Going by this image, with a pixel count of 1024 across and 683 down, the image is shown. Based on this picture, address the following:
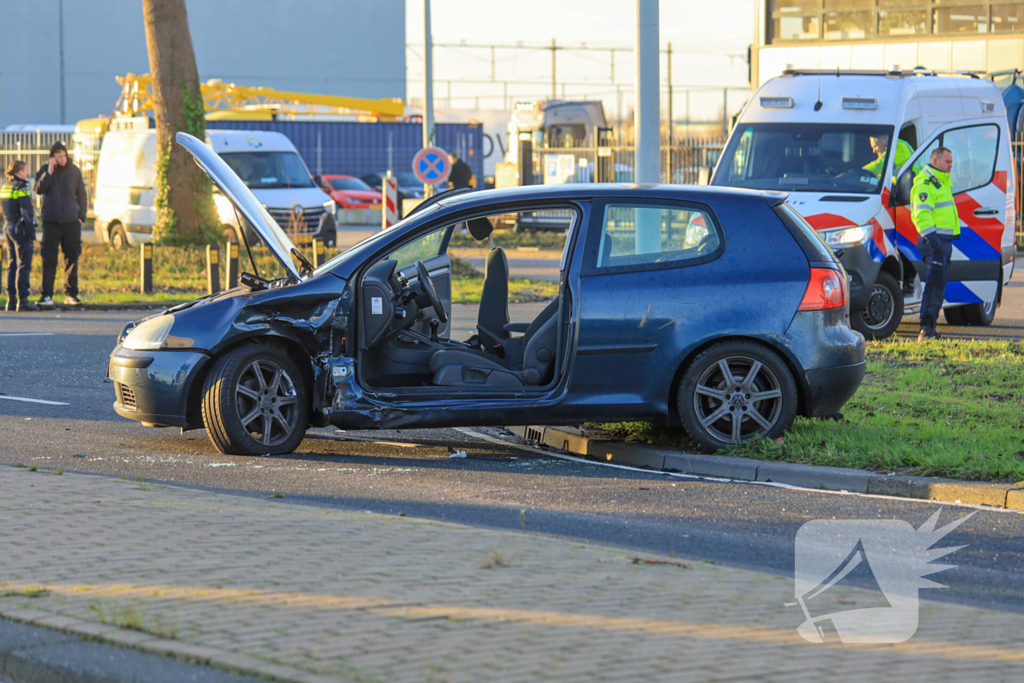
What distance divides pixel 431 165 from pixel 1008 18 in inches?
563

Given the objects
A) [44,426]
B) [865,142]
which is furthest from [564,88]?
[44,426]

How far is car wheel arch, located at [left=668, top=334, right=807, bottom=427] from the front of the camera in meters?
7.70

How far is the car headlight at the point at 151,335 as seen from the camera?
773cm

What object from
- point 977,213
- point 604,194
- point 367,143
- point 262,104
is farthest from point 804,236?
point 262,104

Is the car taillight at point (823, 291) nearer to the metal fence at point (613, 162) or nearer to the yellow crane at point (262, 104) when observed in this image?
the metal fence at point (613, 162)

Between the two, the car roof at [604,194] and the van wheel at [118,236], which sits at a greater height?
the van wheel at [118,236]

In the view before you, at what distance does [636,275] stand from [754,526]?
6.44 feet

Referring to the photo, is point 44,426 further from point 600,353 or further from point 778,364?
point 778,364

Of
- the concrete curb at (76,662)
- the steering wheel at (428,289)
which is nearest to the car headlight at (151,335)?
the steering wheel at (428,289)

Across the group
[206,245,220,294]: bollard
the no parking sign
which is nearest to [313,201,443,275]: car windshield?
[206,245,220,294]: bollard

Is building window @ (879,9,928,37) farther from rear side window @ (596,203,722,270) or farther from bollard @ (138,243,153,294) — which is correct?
rear side window @ (596,203,722,270)

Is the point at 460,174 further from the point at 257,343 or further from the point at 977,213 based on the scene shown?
the point at 257,343

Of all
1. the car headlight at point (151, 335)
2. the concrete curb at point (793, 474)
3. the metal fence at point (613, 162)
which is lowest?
the concrete curb at point (793, 474)

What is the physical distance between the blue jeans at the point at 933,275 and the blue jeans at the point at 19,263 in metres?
10.6
